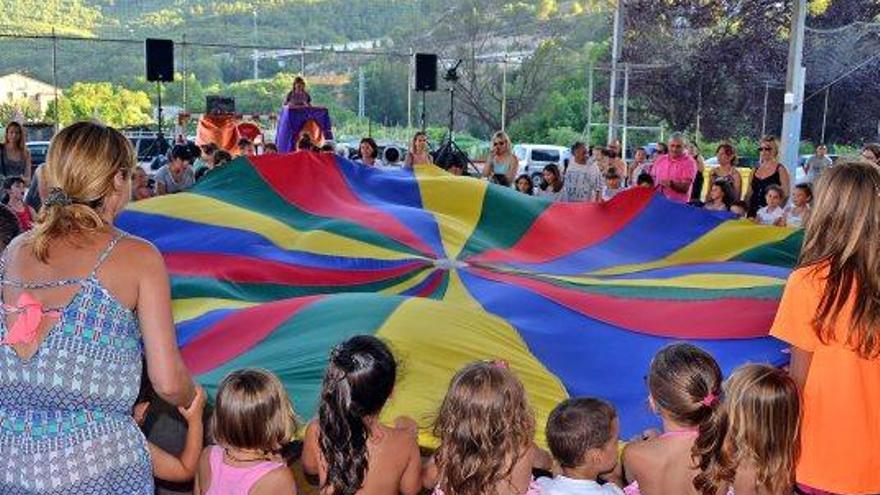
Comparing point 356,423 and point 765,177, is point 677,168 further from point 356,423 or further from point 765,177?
point 356,423

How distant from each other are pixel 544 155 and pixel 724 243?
1092cm

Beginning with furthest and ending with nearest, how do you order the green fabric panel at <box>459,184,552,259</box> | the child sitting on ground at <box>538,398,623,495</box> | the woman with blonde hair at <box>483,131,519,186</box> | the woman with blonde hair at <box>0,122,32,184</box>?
the woman with blonde hair at <box>483,131,519,186</box>
the woman with blonde hair at <box>0,122,32,184</box>
the green fabric panel at <box>459,184,552,259</box>
the child sitting on ground at <box>538,398,623,495</box>

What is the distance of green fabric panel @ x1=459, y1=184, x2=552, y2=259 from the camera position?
4.94m

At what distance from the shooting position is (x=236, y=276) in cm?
423

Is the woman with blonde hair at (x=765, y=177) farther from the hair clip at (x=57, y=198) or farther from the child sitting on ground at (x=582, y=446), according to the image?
the hair clip at (x=57, y=198)

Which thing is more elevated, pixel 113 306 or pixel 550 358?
pixel 113 306

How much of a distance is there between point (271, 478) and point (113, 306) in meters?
0.58

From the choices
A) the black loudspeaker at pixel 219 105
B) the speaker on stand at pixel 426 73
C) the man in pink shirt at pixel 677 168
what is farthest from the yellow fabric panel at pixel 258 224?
the black loudspeaker at pixel 219 105

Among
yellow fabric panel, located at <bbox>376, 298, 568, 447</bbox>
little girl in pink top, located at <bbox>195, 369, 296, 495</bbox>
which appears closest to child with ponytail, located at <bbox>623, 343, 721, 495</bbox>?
yellow fabric panel, located at <bbox>376, 298, 568, 447</bbox>

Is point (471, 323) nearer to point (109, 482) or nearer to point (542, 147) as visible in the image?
point (109, 482)

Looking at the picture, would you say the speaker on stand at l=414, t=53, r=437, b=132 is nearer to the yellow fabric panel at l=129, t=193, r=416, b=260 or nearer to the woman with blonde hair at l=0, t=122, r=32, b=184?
the woman with blonde hair at l=0, t=122, r=32, b=184

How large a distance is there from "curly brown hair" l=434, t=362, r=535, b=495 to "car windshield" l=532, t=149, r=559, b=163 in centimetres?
1375

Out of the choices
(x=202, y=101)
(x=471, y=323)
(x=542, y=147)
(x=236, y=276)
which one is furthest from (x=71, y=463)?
(x=202, y=101)

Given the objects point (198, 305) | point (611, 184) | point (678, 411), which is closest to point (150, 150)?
point (611, 184)
